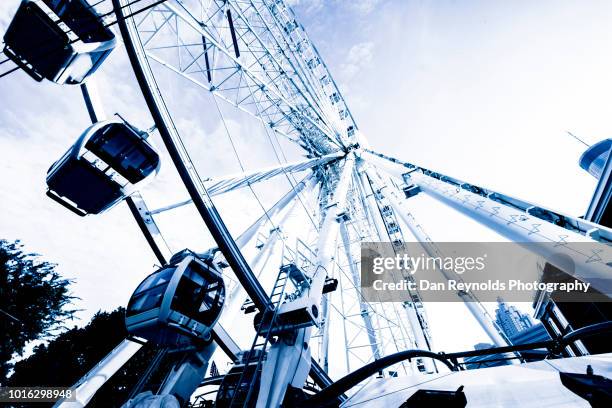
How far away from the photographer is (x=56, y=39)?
16.3ft

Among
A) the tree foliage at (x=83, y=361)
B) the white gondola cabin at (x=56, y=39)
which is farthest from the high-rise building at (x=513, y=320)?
the white gondola cabin at (x=56, y=39)

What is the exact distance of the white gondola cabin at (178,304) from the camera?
5.42 meters

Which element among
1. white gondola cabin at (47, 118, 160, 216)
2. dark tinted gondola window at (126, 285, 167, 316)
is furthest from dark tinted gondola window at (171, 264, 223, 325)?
white gondola cabin at (47, 118, 160, 216)

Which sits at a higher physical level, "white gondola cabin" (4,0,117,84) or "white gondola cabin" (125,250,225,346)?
"white gondola cabin" (4,0,117,84)

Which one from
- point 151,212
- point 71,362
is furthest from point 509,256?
point 71,362

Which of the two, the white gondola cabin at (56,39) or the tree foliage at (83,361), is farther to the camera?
the tree foliage at (83,361)

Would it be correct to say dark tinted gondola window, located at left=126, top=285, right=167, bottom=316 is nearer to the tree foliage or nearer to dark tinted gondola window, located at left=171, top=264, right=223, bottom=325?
dark tinted gondola window, located at left=171, top=264, right=223, bottom=325

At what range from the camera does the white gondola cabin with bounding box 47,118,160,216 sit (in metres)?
5.83

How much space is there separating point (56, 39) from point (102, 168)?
2331 millimetres

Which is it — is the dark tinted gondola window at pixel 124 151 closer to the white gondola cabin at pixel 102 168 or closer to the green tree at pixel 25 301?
the white gondola cabin at pixel 102 168

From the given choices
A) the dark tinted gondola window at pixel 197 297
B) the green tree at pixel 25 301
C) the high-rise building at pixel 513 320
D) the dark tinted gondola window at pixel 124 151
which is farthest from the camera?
the high-rise building at pixel 513 320

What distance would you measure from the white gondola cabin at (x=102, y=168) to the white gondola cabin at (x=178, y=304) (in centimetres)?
205

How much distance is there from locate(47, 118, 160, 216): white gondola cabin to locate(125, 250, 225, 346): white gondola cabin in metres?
2.05

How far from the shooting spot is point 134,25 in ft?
17.4
